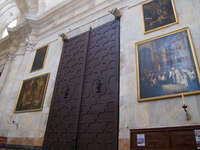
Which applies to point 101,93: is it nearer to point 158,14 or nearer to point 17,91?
point 158,14

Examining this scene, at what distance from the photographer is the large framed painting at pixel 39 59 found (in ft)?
25.1

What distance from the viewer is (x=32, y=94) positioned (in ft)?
22.7

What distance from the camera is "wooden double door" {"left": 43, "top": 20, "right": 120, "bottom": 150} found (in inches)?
181

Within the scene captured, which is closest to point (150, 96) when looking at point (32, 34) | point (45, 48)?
point (45, 48)

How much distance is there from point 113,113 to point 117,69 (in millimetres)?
1270

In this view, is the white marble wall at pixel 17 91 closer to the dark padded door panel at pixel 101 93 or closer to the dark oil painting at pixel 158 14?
the dark padded door panel at pixel 101 93

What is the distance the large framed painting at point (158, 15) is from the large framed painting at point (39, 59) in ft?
14.9

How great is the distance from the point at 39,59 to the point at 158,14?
208 inches

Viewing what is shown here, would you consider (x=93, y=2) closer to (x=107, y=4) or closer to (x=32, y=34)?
(x=107, y=4)

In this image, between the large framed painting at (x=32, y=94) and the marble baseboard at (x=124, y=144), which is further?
the large framed painting at (x=32, y=94)

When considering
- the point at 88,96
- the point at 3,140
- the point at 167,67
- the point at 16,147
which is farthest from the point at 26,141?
the point at 167,67

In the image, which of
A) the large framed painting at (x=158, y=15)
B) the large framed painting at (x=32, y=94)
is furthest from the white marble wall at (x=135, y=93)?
the large framed painting at (x=32, y=94)

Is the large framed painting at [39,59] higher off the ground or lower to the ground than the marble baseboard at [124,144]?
higher

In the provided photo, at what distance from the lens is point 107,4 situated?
6844 millimetres
